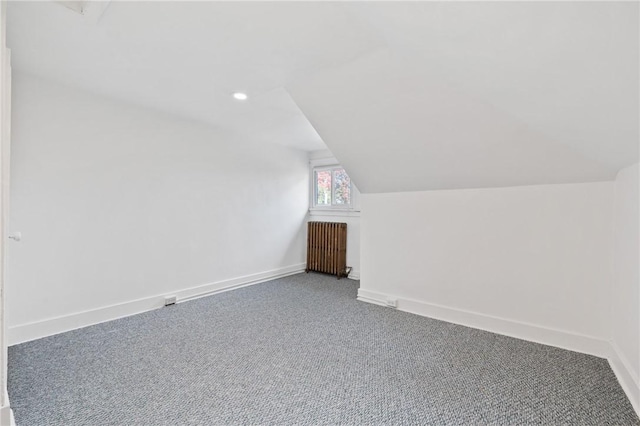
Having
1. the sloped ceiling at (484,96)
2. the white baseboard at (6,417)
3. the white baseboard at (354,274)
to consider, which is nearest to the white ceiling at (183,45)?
the sloped ceiling at (484,96)

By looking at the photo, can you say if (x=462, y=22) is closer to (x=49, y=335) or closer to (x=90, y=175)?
(x=90, y=175)

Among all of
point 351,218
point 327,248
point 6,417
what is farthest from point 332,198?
point 6,417

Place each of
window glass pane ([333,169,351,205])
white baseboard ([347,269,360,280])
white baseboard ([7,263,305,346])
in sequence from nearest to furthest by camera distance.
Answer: white baseboard ([7,263,305,346]), white baseboard ([347,269,360,280]), window glass pane ([333,169,351,205])

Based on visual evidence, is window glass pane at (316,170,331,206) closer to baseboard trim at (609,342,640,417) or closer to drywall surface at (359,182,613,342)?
drywall surface at (359,182,613,342)

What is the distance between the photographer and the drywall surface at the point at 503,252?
2318 mm

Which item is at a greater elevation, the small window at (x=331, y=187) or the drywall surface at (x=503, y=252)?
the small window at (x=331, y=187)

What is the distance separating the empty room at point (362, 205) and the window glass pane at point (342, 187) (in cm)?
132

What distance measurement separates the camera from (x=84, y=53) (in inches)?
83.9

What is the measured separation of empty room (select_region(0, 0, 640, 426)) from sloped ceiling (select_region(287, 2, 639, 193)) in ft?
0.05

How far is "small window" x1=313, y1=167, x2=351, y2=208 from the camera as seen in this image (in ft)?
16.5

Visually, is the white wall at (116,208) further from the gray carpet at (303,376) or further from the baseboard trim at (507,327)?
the baseboard trim at (507,327)

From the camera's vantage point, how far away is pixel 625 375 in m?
1.83

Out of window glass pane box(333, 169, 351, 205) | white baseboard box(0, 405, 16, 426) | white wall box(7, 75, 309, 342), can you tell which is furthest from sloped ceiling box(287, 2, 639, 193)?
white baseboard box(0, 405, 16, 426)

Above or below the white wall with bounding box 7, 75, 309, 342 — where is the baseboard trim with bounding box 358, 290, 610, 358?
below
